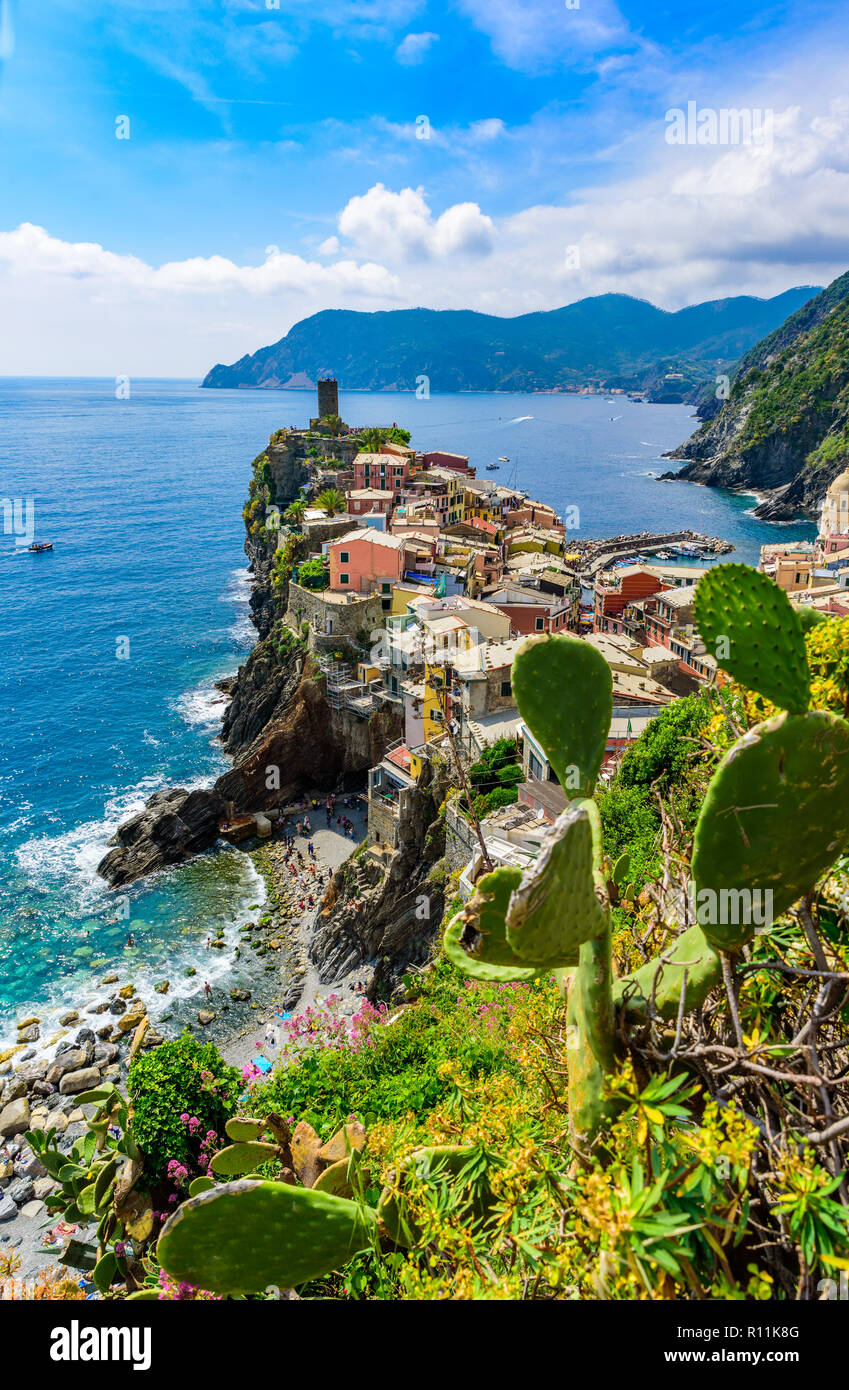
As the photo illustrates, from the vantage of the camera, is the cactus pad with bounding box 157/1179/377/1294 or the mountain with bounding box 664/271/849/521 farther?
the mountain with bounding box 664/271/849/521

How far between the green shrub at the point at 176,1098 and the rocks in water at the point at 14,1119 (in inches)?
331

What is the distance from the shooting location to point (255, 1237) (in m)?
4.31

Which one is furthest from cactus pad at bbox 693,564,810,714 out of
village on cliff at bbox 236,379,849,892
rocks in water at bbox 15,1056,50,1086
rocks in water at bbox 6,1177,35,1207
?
rocks in water at bbox 15,1056,50,1086

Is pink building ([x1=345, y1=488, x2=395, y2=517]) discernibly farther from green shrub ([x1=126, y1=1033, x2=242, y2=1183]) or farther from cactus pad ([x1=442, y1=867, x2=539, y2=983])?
cactus pad ([x1=442, y1=867, x2=539, y2=983])

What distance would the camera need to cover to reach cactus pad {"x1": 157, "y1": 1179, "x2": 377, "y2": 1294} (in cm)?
421

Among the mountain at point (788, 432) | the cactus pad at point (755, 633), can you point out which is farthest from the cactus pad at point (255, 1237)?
the mountain at point (788, 432)

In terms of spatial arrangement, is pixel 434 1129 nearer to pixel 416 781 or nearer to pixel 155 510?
pixel 416 781

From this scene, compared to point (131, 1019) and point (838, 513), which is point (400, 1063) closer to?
point (131, 1019)

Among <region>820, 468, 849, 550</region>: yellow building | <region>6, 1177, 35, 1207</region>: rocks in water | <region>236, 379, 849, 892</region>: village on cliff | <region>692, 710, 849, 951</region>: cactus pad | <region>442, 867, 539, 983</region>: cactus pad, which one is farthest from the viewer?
<region>820, 468, 849, 550</region>: yellow building

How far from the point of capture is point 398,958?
22.2m

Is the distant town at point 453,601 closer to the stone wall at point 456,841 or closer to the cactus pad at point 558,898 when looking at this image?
the stone wall at point 456,841

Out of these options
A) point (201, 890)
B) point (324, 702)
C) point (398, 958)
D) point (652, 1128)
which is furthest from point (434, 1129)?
point (324, 702)

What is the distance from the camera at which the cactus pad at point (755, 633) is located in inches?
143

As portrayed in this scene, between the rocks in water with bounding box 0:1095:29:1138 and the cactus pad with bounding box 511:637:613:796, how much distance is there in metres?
23.5
